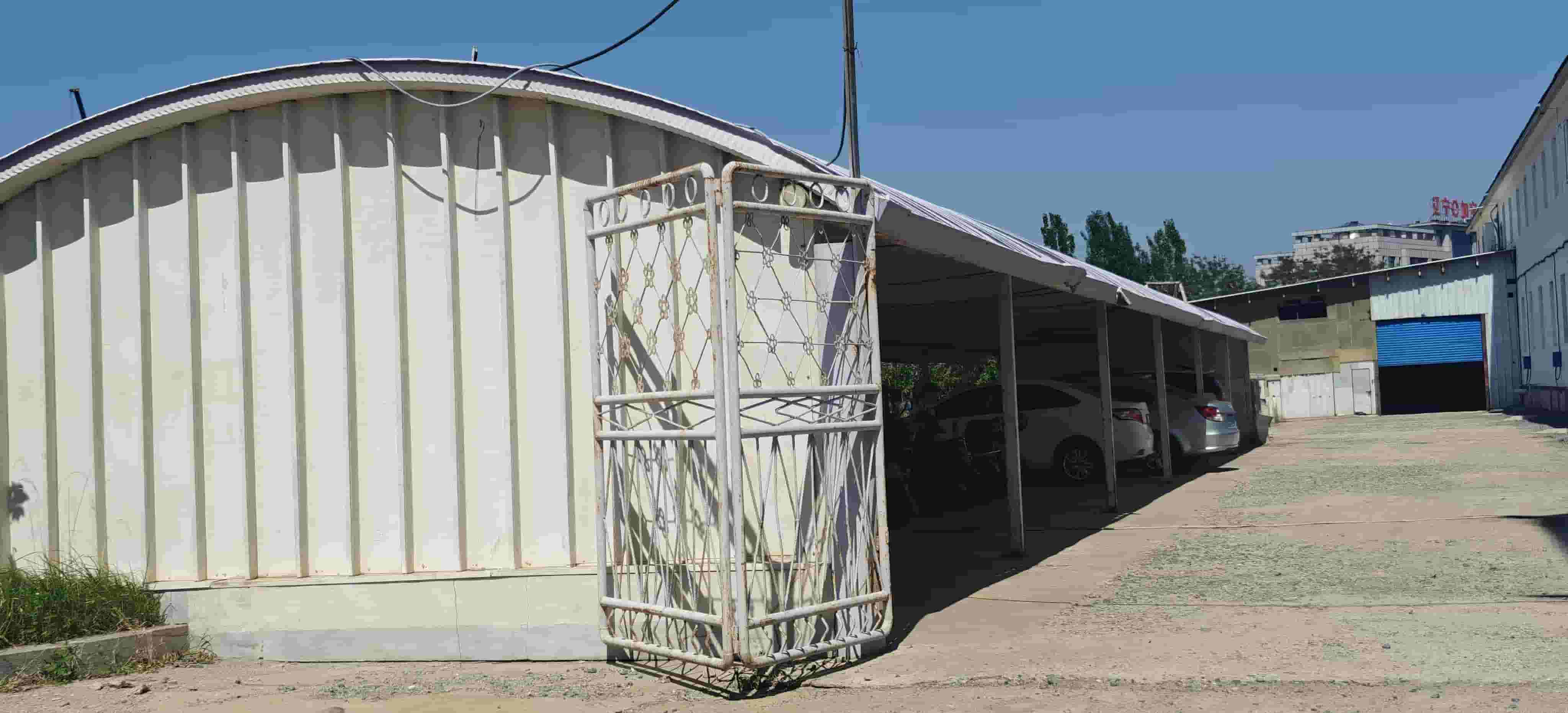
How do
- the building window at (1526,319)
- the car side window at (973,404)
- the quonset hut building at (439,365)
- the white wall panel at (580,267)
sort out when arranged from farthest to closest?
the building window at (1526,319)
the car side window at (973,404)
the white wall panel at (580,267)
the quonset hut building at (439,365)

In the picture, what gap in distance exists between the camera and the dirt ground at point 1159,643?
610cm

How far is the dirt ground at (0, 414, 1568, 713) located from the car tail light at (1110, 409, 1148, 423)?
16.6ft

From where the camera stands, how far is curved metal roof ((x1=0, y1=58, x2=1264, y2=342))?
294 inches

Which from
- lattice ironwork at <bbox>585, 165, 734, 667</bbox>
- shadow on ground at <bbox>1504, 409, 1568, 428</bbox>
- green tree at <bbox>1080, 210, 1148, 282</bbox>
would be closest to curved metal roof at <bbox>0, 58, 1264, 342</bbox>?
lattice ironwork at <bbox>585, 165, 734, 667</bbox>

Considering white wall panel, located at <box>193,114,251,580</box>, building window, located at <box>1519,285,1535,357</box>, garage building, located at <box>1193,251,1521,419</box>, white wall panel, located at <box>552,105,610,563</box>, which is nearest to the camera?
white wall panel, located at <box>552,105,610,563</box>

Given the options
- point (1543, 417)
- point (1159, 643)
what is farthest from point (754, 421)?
point (1543, 417)

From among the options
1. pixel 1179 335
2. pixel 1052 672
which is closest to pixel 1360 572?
pixel 1052 672

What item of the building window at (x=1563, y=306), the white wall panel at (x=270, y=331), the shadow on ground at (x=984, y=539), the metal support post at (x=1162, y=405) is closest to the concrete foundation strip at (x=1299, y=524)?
the shadow on ground at (x=984, y=539)

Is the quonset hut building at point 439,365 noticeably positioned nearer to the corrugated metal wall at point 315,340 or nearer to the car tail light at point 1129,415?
the corrugated metal wall at point 315,340

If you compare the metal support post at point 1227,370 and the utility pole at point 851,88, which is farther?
the metal support post at point 1227,370

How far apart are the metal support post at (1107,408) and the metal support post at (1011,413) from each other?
3.21 metres

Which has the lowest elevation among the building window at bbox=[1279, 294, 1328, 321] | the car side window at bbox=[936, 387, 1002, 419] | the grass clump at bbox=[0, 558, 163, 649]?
the grass clump at bbox=[0, 558, 163, 649]

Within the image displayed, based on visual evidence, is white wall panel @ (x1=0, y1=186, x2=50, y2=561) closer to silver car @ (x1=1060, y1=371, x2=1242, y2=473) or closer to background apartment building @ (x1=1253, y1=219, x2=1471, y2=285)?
silver car @ (x1=1060, y1=371, x2=1242, y2=473)

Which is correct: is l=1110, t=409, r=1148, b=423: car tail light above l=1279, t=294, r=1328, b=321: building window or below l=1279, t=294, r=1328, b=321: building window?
below
